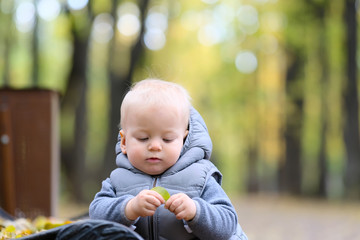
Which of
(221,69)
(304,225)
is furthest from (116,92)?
(221,69)

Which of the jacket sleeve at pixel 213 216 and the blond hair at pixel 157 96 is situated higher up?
the blond hair at pixel 157 96

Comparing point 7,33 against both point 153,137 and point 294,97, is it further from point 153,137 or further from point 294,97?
point 153,137

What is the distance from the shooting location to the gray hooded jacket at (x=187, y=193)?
244cm

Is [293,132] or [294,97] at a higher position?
[294,97]

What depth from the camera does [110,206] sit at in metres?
2.50

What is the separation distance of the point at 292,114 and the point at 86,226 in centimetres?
1919

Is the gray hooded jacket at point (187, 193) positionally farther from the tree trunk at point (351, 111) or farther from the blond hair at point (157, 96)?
the tree trunk at point (351, 111)

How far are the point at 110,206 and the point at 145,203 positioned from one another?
0.25 meters

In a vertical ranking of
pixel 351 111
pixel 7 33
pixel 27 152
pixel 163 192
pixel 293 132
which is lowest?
pixel 293 132

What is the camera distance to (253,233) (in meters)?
8.73

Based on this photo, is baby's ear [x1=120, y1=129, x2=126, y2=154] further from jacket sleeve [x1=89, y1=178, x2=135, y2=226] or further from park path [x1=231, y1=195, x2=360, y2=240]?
park path [x1=231, y1=195, x2=360, y2=240]

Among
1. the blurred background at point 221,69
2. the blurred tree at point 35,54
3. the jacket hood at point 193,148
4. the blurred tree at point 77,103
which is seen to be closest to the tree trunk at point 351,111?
the blurred background at point 221,69

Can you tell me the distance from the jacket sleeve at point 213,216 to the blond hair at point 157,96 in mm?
371

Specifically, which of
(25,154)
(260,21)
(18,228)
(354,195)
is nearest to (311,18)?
(260,21)
